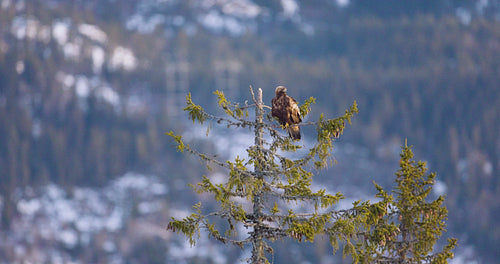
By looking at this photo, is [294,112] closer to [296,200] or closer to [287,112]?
[287,112]

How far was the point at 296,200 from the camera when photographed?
12.8 metres

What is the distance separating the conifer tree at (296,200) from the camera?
40.9 feet

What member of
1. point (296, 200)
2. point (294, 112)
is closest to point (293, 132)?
point (294, 112)

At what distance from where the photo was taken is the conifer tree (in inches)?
490

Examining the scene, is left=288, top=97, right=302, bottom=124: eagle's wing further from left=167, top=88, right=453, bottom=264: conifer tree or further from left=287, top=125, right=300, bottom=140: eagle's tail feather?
left=287, top=125, right=300, bottom=140: eagle's tail feather

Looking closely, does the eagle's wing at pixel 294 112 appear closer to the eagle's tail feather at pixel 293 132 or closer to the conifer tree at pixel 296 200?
the conifer tree at pixel 296 200

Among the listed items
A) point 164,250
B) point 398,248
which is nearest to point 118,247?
point 164,250

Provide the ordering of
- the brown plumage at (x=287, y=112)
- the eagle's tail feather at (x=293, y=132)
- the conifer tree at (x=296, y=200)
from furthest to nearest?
the brown plumage at (x=287, y=112) → the eagle's tail feather at (x=293, y=132) → the conifer tree at (x=296, y=200)

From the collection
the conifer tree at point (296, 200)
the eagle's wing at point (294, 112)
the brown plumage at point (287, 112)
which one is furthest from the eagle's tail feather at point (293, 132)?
the eagle's wing at point (294, 112)

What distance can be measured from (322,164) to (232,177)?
1566mm

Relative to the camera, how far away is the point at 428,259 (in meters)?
14.0

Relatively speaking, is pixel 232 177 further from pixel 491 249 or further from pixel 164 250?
pixel 491 249

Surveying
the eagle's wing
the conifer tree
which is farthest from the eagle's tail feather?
the eagle's wing

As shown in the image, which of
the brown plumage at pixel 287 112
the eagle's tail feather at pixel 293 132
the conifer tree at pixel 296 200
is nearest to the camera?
the conifer tree at pixel 296 200
